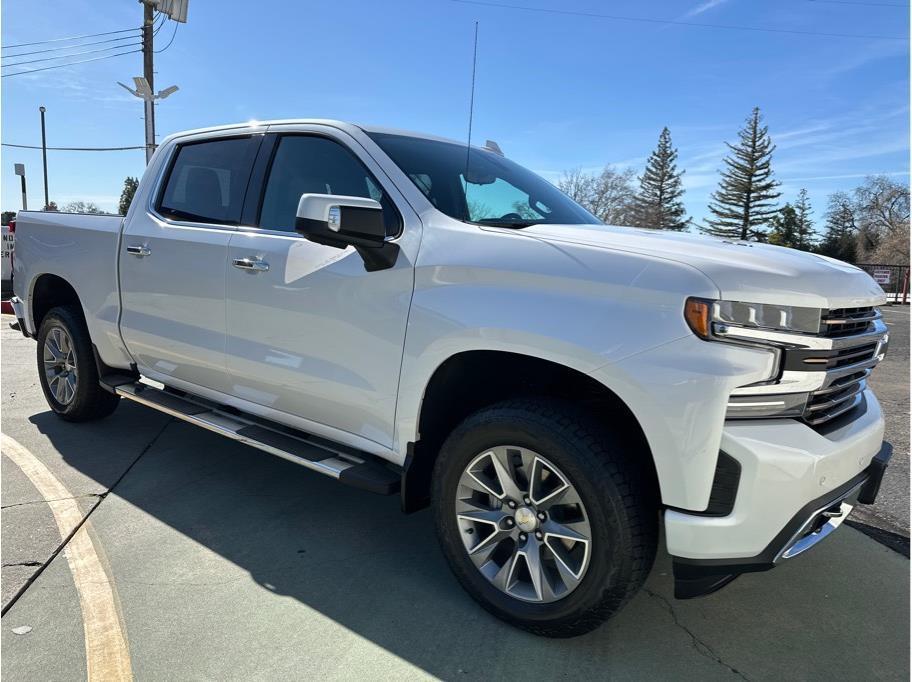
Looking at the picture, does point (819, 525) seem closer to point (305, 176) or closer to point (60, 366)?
point (305, 176)

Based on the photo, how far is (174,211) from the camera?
4.07 metres

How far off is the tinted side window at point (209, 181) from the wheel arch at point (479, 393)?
5.35 ft

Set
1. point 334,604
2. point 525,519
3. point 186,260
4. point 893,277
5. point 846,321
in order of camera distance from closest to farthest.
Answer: point 846,321 < point 525,519 < point 334,604 < point 186,260 < point 893,277

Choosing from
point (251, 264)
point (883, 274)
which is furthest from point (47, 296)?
point (883, 274)

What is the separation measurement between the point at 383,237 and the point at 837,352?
5.72ft

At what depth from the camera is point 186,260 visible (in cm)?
372

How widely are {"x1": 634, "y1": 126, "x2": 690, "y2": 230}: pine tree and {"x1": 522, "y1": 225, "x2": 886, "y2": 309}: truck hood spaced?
223 ft

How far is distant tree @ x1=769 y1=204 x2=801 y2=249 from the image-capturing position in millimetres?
67562

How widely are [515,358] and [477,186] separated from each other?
107 centimetres

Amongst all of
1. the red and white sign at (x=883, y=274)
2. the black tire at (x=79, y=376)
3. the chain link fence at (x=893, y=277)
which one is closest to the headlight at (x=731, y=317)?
the black tire at (x=79, y=376)

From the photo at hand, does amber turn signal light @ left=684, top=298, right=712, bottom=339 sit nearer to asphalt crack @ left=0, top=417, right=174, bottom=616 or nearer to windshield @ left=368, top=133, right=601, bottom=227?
windshield @ left=368, top=133, right=601, bottom=227

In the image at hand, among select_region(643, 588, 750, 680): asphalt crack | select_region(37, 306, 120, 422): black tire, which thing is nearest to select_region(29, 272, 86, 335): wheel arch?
select_region(37, 306, 120, 422): black tire

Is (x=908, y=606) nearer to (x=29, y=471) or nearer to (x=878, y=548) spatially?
(x=878, y=548)

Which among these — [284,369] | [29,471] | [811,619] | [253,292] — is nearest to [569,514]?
[811,619]
